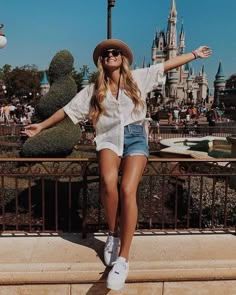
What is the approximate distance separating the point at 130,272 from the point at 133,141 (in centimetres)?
112

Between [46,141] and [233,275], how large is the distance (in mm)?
5614

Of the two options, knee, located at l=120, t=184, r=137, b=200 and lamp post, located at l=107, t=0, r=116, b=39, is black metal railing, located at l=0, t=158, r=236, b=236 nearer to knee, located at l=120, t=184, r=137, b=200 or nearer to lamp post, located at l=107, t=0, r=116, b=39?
knee, located at l=120, t=184, r=137, b=200

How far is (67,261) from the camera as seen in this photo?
3229mm

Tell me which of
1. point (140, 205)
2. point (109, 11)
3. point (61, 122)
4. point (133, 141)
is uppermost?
point (109, 11)

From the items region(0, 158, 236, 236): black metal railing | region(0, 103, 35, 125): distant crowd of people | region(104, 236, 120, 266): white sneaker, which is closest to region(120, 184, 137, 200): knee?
region(104, 236, 120, 266): white sneaker

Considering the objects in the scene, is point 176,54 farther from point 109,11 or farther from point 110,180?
point 110,180

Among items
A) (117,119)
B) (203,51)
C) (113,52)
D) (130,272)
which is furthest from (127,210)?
(203,51)

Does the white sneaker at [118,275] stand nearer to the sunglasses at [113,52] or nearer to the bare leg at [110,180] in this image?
the bare leg at [110,180]

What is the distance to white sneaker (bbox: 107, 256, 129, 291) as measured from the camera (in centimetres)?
268

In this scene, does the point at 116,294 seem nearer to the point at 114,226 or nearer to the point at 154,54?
the point at 114,226

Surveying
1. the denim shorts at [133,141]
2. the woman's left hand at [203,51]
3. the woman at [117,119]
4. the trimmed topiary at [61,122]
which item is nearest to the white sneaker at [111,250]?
the woman at [117,119]

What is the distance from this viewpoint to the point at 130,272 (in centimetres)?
306

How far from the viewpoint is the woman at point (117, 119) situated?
3.00 metres

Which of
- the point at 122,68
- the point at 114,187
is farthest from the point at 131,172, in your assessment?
the point at 122,68
